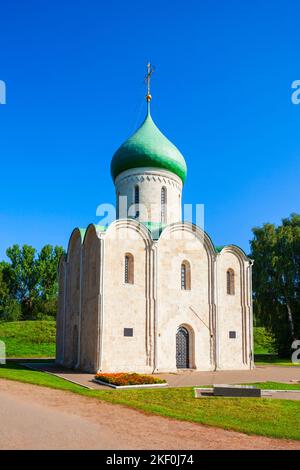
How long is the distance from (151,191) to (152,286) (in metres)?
6.02

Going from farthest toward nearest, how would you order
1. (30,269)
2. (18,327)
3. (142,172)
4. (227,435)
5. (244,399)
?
(30,269) → (18,327) → (142,172) → (244,399) → (227,435)

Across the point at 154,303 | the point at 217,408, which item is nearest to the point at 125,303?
the point at 154,303

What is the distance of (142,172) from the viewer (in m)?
24.4

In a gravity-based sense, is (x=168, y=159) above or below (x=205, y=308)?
above

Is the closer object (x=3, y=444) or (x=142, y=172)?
(x=3, y=444)

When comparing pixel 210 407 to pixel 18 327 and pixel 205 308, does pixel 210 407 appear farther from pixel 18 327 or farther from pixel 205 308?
pixel 18 327

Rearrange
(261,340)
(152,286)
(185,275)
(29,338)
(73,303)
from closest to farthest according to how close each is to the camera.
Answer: (152,286)
(185,275)
(73,303)
(29,338)
(261,340)

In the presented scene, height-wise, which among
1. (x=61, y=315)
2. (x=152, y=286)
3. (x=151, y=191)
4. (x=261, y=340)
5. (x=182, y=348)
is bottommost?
(x=261, y=340)

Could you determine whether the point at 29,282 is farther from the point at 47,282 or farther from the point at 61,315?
the point at 61,315

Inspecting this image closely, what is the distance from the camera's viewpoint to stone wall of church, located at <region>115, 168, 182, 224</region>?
79.7 feet

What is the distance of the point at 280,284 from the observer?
30.2m
